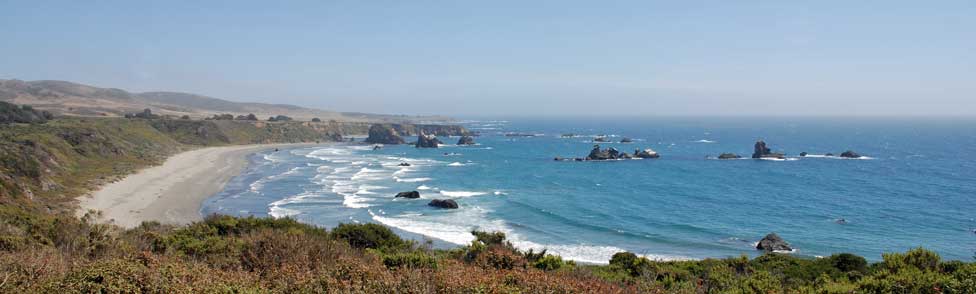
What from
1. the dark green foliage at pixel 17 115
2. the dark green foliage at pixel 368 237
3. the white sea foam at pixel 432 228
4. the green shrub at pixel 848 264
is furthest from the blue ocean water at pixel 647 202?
the dark green foliage at pixel 17 115

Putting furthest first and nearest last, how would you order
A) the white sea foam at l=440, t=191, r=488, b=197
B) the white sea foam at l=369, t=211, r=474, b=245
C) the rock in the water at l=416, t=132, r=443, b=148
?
the rock in the water at l=416, t=132, r=443, b=148, the white sea foam at l=440, t=191, r=488, b=197, the white sea foam at l=369, t=211, r=474, b=245

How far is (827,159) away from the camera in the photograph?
9231 cm

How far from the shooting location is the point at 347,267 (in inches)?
408

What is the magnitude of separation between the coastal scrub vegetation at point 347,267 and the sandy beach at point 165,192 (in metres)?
4.51

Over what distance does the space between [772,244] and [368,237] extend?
79.2 ft

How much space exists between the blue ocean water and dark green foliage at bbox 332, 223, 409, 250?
10339 mm

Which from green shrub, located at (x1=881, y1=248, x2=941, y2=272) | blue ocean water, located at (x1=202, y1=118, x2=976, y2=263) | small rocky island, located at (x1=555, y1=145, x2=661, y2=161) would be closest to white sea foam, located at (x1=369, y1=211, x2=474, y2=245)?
blue ocean water, located at (x1=202, y1=118, x2=976, y2=263)

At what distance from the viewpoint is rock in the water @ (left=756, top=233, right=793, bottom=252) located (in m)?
33.8

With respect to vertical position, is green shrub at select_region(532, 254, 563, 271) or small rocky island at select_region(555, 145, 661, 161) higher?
green shrub at select_region(532, 254, 563, 271)

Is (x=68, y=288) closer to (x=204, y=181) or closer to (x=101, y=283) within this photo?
(x=101, y=283)

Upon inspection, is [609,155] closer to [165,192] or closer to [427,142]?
[427,142]

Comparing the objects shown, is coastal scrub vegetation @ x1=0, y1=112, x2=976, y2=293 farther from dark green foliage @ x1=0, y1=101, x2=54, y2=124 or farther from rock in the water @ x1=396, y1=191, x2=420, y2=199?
dark green foliage @ x1=0, y1=101, x2=54, y2=124

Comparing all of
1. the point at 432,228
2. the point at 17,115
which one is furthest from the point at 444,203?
the point at 17,115

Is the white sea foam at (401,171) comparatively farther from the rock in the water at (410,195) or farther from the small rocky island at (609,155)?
the small rocky island at (609,155)
